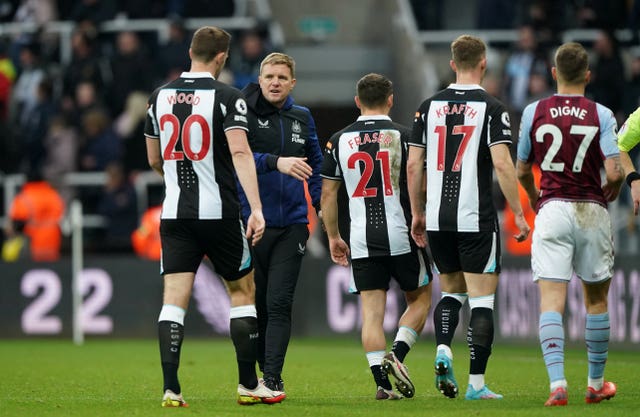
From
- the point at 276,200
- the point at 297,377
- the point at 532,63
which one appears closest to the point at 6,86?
the point at 532,63

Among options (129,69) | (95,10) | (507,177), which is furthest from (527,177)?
(95,10)

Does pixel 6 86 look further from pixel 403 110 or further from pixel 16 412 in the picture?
pixel 16 412

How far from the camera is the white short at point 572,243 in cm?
908

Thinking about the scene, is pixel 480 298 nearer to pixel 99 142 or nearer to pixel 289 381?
pixel 289 381

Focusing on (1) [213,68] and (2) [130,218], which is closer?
(1) [213,68]

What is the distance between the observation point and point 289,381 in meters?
11.8

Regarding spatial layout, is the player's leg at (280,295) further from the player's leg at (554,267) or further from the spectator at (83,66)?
the spectator at (83,66)

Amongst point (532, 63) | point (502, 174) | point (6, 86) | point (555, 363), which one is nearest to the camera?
point (555, 363)

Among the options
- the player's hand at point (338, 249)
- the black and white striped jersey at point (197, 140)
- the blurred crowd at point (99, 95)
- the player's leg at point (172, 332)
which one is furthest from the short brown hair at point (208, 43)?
the blurred crowd at point (99, 95)

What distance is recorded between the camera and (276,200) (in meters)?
10.1

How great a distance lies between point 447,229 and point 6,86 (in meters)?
13.0

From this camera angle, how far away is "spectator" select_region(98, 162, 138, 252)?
19609 mm

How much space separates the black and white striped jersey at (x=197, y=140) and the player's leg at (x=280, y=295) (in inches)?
36.7

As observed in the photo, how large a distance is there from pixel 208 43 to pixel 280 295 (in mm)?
1875
